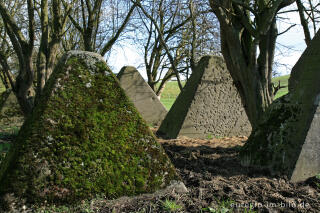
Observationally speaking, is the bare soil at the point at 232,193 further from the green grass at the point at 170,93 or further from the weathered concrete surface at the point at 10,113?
the green grass at the point at 170,93

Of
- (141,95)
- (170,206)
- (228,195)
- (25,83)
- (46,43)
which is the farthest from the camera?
(141,95)

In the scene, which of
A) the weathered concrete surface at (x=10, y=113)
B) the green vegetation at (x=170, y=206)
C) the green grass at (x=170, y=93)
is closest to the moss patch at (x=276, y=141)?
the green vegetation at (x=170, y=206)

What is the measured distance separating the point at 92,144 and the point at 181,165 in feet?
5.10

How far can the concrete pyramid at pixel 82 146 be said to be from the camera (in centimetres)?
214

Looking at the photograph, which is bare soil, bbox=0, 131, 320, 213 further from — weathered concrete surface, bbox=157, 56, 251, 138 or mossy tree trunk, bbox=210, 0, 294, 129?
weathered concrete surface, bbox=157, 56, 251, 138

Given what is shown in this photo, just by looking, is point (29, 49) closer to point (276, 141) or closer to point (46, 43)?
point (46, 43)

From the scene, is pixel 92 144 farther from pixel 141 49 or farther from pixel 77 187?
pixel 141 49

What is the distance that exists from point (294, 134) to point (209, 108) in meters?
3.32

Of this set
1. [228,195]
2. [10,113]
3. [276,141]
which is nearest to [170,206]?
[228,195]

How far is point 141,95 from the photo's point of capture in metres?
9.30

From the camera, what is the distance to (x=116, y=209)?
215 cm

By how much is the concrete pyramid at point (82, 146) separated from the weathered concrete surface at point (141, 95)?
21.8 feet

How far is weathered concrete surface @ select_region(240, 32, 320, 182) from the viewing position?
3027 millimetres

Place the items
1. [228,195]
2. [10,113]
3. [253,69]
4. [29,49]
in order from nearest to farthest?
[228,195] → [253,69] → [29,49] → [10,113]
